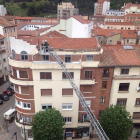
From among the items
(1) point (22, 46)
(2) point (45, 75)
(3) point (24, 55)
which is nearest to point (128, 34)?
(2) point (45, 75)

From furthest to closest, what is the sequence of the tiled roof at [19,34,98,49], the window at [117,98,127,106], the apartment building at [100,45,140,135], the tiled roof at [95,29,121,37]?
the tiled roof at [95,29,121,37] → the window at [117,98,127,106] → the apartment building at [100,45,140,135] → the tiled roof at [19,34,98,49]

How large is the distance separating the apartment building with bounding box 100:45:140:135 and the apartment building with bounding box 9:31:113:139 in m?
0.99

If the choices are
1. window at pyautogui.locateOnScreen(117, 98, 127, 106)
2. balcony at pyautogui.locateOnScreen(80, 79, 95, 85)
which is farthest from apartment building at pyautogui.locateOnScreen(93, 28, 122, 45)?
balcony at pyautogui.locateOnScreen(80, 79, 95, 85)

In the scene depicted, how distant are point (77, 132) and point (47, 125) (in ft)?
26.6

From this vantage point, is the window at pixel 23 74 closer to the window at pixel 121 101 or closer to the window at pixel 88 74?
the window at pixel 88 74

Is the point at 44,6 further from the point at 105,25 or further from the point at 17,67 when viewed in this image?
the point at 17,67

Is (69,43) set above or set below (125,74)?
above

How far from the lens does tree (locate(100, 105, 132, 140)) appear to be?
20375 millimetres

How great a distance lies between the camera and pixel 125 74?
72.8ft

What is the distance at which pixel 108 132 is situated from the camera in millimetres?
21234

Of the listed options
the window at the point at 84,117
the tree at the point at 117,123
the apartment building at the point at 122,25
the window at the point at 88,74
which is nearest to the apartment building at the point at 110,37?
the apartment building at the point at 122,25

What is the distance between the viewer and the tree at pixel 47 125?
19.4 m

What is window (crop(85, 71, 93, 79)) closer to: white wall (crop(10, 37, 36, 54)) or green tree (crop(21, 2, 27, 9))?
white wall (crop(10, 37, 36, 54))

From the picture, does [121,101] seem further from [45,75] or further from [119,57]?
[45,75]
